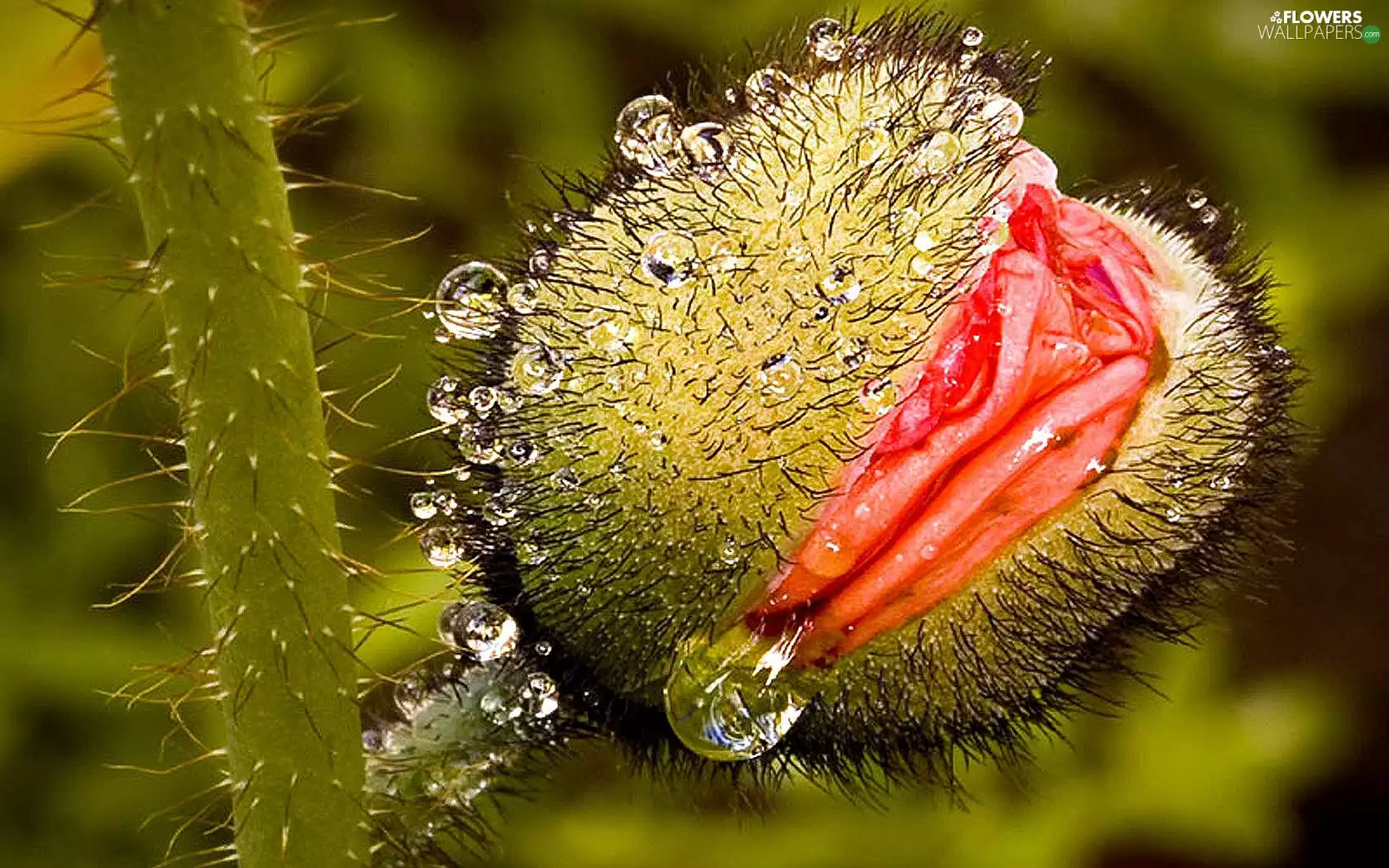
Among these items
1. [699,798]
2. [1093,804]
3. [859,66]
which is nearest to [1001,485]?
[859,66]

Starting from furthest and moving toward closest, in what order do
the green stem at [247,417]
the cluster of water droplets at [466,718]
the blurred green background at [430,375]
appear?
the blurred green background at [430,375]
the cluster of water droplets at [466,718]
the green stem at [247,417]

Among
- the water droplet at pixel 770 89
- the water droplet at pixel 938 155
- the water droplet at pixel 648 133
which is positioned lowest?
the water droplet at pixel 648 133

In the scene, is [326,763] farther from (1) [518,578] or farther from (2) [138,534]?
(2) [138,534]

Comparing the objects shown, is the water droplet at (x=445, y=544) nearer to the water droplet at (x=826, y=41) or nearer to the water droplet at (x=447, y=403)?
the water droplet at (x=447, y=403)

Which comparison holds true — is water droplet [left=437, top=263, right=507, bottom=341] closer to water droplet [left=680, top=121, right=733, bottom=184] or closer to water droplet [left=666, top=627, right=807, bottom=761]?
water droplet [left=680, top=121, right=733, bottom=184]

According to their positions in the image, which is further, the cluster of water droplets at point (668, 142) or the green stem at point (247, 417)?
the cluster of water droplets at point (668, 142)

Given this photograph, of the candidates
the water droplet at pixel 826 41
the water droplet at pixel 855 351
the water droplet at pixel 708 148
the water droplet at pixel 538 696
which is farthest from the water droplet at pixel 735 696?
the water droplet at pixel 826 41

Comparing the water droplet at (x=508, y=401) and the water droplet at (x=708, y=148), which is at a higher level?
the water droplet at (x=708, y=148)
